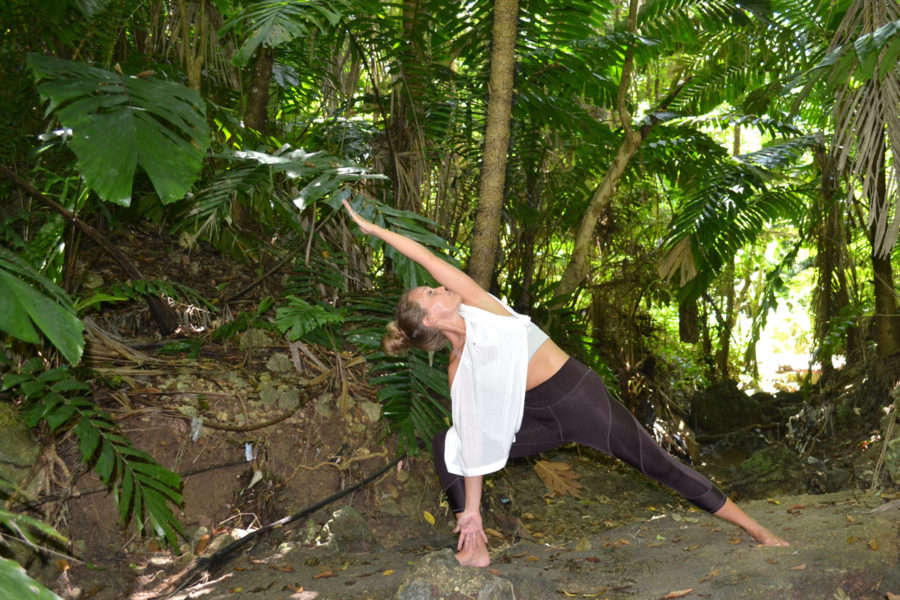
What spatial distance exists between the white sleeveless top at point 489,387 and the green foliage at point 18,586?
7.57ft

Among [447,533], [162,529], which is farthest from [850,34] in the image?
[162,529]

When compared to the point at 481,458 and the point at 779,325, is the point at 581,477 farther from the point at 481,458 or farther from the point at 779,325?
the point at 779,325

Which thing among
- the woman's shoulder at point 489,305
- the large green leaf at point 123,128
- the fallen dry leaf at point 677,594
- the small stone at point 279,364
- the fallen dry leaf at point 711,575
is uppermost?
the large green leaf at point 123,128

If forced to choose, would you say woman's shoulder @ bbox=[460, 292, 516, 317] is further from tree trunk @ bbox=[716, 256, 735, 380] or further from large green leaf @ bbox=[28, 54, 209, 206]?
tree trunk @ bbox=[716, 256, 735, 380]

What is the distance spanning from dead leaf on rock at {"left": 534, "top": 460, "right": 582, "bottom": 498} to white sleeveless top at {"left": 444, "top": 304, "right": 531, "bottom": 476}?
239cm

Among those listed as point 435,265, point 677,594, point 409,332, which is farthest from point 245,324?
point 677,594

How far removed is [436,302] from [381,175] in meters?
0.68

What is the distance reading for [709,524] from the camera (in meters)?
4.14

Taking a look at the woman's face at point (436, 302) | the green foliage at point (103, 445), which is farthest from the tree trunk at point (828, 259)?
the green foliage at point (103, 445)

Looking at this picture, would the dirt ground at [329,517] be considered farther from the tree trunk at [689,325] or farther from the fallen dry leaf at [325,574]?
the tree trunk at [689,325]

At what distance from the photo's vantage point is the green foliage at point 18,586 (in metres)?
0.92

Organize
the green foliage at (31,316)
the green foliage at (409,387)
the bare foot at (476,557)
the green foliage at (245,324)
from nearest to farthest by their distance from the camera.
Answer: the green foliage at (31,316) < the bare foot at (476,557) < the green foliage at (409,387) < the green foliage at (245,324)

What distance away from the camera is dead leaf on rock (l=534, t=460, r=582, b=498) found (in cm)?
549

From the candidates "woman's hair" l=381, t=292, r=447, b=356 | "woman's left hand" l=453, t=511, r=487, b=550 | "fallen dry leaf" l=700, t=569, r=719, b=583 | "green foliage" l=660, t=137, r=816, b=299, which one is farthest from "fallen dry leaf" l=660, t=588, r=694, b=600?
"green foliage" l=660, t=137, r=816, b=299
